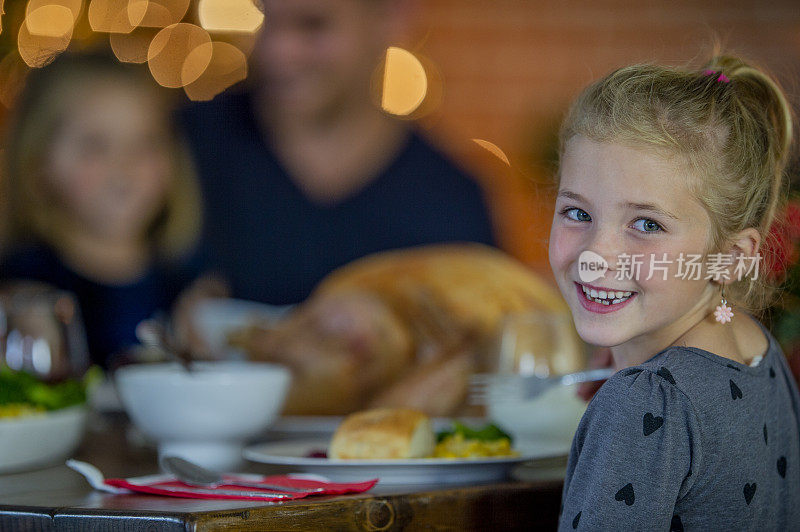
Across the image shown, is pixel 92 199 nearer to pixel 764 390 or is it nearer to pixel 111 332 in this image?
pixel 111 332

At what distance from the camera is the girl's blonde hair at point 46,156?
279 centimetres

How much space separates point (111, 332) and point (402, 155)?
112 centimetres

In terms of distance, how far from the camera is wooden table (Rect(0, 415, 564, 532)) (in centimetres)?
75

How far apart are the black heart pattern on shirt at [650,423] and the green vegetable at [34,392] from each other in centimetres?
78

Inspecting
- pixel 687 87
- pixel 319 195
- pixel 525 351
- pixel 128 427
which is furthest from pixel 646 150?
pixel 319 195

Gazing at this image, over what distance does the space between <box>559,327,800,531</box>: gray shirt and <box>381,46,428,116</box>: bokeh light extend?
219cm

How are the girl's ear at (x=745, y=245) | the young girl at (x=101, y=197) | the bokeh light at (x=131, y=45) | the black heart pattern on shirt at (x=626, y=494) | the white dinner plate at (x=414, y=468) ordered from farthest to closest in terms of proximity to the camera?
the bokeh light at (x=131, y=45) → the young girl at (x=101, y=197) → the white dinner plate at (x=414, y=468) → the girl's ear at (x=745, y=245) → the black heart pattern on shirt at (x=626, y=494)

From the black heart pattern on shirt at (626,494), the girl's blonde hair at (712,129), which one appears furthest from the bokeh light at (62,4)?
the black heart pattern on shirt at (626,494)

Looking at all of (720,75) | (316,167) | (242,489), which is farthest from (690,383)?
(316,167)

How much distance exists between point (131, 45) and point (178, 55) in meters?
0.17

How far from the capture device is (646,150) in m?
0.75

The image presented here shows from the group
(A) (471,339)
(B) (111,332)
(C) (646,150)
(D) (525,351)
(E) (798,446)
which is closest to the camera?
(C) (646,150)

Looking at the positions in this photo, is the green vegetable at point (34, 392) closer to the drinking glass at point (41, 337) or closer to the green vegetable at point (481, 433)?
the drinking glass at point (41, 337)

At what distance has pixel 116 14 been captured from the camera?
2881 millimetres
